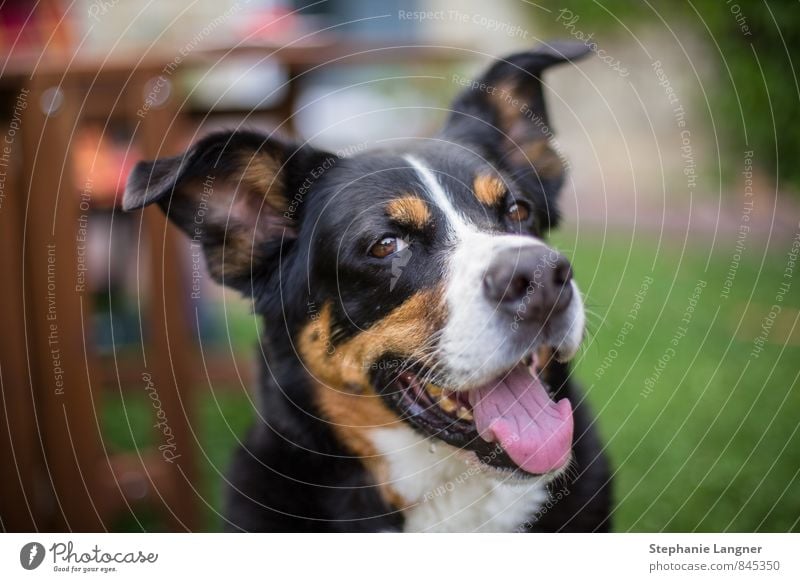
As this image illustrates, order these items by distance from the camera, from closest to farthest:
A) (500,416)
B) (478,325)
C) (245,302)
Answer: (478,325)
(500,416)
(245,302)

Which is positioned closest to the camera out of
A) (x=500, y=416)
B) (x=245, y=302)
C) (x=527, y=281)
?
(x=527, y=281)

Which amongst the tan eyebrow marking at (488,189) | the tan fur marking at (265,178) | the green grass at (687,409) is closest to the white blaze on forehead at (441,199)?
the tan eyebrow marking at (488,189)

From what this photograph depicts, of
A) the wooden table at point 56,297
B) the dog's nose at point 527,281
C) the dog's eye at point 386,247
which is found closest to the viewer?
the dog's nose at point 527,281

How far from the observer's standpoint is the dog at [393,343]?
2.14 meters

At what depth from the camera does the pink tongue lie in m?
2.12

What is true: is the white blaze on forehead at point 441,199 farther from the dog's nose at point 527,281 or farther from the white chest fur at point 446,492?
the white chest fur at point 446,492

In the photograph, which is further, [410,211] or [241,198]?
[241,198]

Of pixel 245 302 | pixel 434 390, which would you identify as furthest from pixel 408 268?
pixel 245 302

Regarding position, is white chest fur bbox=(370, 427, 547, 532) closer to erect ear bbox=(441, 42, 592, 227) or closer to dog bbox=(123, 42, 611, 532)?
dog bbox=(123, 42, 611, 532)

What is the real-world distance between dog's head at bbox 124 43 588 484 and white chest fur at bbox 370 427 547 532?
0.09m

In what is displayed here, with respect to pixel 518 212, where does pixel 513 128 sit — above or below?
above

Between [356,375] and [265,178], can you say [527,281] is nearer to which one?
[356,375]

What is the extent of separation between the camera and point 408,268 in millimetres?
2193

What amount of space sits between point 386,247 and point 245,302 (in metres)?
0.63
